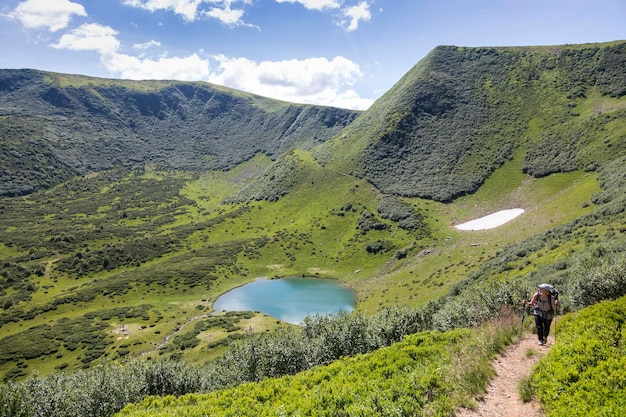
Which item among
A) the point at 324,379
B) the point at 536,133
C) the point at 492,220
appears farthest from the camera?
the point at 536,133

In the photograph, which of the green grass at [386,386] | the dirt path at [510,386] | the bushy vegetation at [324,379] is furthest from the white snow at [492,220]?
the dirt path at [510,386]

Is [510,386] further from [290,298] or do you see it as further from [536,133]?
[536,133]

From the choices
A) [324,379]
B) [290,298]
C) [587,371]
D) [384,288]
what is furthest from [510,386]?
[290,298]

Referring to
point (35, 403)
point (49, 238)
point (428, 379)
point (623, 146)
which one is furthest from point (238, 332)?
point (49, 238)

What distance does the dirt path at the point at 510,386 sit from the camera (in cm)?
1417

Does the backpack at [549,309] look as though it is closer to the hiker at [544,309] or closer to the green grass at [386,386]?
the hiker at [544,309]

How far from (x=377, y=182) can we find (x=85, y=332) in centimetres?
14793

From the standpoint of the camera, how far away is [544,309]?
20.3m

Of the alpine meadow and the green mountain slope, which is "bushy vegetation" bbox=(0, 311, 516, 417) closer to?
the alpine meadow

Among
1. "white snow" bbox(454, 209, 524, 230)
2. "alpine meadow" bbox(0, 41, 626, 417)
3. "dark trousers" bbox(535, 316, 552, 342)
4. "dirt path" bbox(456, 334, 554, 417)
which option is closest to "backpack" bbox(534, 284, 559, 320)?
"dark trousers" bbox(535, 316, 552, 342)

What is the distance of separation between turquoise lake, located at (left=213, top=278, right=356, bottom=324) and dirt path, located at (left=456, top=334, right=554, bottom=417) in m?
85.7

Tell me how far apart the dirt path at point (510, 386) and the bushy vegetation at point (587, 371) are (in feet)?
3.24

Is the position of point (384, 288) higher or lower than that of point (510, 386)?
lower

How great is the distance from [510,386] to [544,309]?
6523 mm
